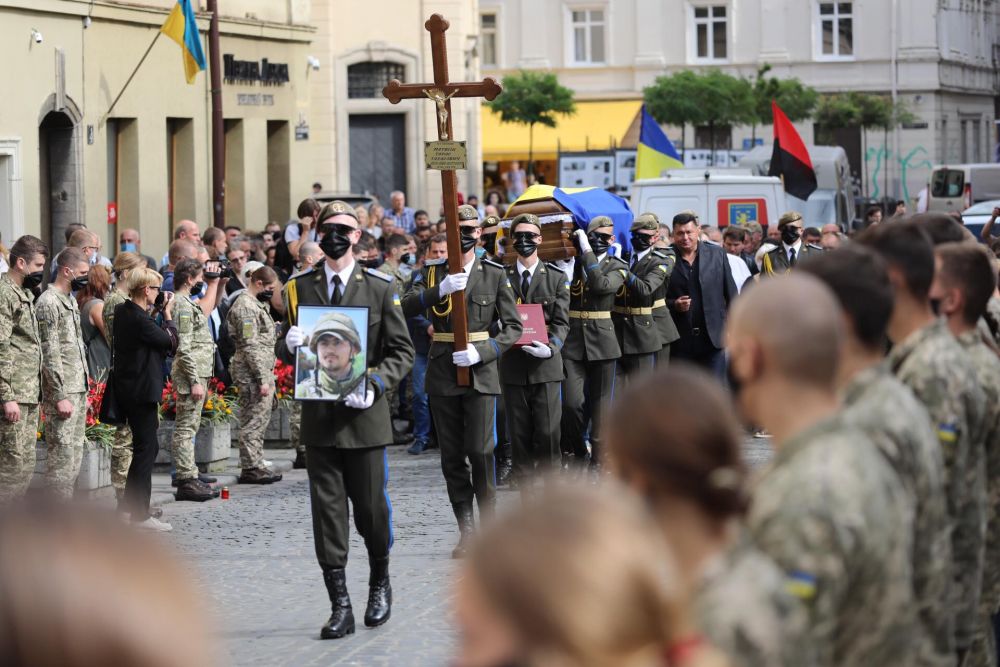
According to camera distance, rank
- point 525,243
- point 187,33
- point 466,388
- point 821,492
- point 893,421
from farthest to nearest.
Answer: point 187,33 < point 525,243 < point 466,388 < point 893,421 < point 821,492

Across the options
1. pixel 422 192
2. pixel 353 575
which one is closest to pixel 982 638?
pixel 353 575

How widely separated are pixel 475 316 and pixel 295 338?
2213 mm

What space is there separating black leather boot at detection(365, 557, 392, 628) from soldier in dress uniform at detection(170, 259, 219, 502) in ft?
14.4

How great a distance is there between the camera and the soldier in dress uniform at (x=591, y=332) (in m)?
13.2

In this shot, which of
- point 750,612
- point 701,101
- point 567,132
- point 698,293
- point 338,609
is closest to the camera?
point 750,612

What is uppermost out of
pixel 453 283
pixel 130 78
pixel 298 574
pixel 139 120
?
pixel 130 78

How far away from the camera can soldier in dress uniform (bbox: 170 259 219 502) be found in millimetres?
12594

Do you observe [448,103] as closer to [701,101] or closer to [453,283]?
[453,283]

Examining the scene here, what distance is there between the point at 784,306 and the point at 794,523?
17.6 inches

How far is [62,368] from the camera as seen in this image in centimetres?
1109

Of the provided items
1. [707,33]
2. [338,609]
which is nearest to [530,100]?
[707,33]

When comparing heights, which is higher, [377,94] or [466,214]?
[377,94]

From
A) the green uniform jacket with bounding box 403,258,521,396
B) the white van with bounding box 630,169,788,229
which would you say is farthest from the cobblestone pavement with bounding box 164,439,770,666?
the white van with bounding box 630,169,788,229

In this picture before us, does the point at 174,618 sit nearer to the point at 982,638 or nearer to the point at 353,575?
the point at 982,638
